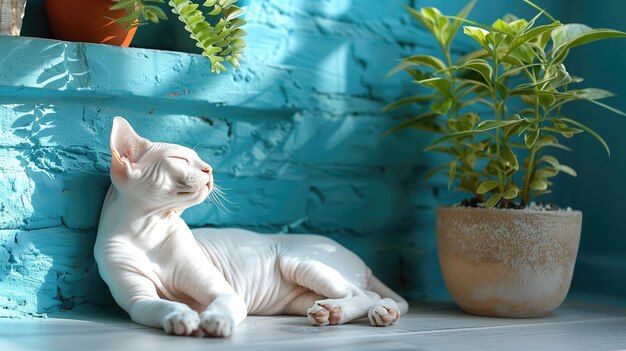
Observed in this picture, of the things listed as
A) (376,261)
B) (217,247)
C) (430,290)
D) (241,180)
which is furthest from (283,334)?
(430,290)

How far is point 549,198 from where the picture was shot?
220 cm

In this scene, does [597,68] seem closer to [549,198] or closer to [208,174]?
[549,198]

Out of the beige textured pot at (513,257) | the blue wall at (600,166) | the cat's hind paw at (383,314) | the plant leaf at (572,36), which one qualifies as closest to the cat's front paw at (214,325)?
the cat's hind paw at (383,314)

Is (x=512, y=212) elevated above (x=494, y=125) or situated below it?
below

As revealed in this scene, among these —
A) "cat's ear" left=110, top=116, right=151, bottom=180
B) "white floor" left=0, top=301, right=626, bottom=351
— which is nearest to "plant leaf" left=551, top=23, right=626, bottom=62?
"white floor" left=0, top=301, right=626, bottom=351

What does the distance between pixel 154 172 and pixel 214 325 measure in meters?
0.33

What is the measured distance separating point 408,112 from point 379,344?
32.1 inches

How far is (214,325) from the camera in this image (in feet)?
4.29

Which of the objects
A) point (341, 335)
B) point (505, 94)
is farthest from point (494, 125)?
point (341, 335)

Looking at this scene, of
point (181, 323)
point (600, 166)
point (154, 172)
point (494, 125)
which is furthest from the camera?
point (600, 166)

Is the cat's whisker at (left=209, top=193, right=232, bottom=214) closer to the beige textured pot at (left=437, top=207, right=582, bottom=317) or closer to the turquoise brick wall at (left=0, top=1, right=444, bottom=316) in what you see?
the turquoise brick wall at (left=0, top=1, right=444, bottom=316)

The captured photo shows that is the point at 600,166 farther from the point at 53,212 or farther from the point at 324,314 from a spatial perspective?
the point at 53,212

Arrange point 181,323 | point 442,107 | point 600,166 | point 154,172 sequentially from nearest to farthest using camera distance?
point 181,323, point 154,172, point 442,107, point 600,166

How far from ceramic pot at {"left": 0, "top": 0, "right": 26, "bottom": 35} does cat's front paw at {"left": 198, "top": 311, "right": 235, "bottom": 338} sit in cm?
67
